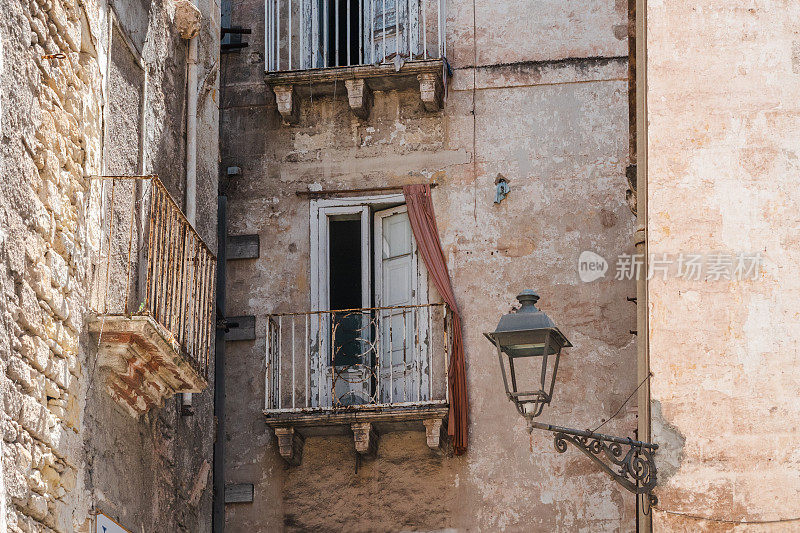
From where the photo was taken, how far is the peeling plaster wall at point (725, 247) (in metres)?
9.45

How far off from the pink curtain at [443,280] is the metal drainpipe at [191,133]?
2.02 meters

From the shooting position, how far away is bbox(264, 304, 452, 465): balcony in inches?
476

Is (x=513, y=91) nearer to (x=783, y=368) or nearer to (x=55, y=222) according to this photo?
(x=783, y=368)

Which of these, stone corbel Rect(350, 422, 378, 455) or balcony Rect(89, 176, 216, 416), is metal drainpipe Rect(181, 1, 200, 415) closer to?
balcony Rect(89, 176, 216, 416)

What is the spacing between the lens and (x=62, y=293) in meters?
9.09

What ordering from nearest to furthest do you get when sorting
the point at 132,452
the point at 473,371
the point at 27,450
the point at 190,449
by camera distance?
the point at 27,450
the point at 132,452
the point at 190,449
the point at 473,371

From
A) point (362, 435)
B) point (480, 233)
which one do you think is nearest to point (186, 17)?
point (480, 233)

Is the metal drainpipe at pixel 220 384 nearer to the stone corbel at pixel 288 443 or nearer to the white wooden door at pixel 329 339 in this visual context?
the stone corbel at pixel 288 443

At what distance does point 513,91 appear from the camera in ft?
42.9

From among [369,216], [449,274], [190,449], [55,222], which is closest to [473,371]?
[449,274]

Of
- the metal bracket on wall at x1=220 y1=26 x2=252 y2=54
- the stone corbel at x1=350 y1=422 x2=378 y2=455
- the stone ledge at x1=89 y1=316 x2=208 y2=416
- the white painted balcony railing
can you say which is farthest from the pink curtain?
the stone ledge at x1=89 y1=316 x2=208 y2=416

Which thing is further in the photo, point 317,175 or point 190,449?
point 317,175

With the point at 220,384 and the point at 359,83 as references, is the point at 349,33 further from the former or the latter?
the point at 220,384

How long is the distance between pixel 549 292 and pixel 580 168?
3.75 ft
